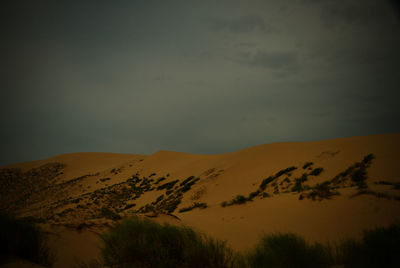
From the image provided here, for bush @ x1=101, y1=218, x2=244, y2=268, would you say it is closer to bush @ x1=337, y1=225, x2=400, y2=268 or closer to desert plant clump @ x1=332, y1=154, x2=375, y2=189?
bush @ x1=337, y1=225, x2=400, y2=268

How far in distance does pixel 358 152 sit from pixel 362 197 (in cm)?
1050

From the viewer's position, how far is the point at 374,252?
123 inches

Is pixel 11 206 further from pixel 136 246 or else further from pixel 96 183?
pixel 136 246

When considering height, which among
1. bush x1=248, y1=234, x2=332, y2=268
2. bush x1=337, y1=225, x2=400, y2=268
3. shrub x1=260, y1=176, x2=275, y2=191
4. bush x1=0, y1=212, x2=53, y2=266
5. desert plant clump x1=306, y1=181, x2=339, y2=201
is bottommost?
shrub x1=260, y1=176, x2=275, y2=191

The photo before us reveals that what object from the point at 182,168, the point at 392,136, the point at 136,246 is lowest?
the point at 182,168

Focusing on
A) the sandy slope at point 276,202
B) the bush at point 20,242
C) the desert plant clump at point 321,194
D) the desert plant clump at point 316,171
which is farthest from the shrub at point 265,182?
the bush at point 20,242

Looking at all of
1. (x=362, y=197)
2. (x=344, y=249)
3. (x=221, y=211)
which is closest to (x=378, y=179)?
(x=362, y=197)

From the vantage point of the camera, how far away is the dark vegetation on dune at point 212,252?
3.05 m

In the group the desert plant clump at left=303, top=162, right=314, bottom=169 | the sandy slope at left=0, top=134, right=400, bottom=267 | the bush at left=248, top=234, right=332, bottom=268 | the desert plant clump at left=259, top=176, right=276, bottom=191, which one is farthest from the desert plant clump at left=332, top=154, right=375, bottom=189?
the bush at left=248, top=234, right=332, bottom=268

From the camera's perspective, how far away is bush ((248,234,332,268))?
3.49 m

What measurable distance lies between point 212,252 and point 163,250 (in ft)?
2.66

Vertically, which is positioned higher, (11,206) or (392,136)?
(392,136)

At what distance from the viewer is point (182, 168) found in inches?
1286

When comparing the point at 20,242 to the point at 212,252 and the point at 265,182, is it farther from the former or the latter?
the point at 265,182
